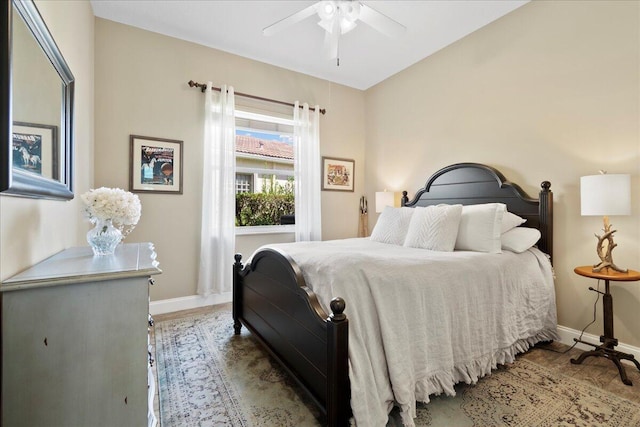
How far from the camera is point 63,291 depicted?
3.44 feet

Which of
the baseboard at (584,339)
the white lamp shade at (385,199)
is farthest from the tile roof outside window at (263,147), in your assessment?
the baseboard at (584,339)

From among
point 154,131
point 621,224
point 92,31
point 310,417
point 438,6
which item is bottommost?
point 310,417

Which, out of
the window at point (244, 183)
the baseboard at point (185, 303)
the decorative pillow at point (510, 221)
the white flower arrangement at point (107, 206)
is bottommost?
the baseboard at point (185, 303)

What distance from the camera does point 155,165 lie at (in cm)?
319

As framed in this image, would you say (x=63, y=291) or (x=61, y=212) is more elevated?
(x=61, y=212)

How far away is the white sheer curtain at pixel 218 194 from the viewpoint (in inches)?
131

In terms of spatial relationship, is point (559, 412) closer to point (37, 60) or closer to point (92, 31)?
point (37, 60)

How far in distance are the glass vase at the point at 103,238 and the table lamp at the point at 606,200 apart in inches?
117

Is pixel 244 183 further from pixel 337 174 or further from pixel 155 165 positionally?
pixel 337 174

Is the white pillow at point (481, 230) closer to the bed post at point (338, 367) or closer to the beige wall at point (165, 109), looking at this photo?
the bed post at point (338, 367)

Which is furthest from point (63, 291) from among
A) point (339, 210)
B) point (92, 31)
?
point (339, 210)

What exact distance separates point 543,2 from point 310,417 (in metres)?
3.67

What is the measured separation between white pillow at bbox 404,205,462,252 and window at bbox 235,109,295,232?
6.07 feet

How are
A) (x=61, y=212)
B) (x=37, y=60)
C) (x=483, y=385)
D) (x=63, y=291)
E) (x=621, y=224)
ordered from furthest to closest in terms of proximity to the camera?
(x=621, y=224), (x=483, y=385), (x=61, y=212), (x=37, y=60), (x=63, y=291)
